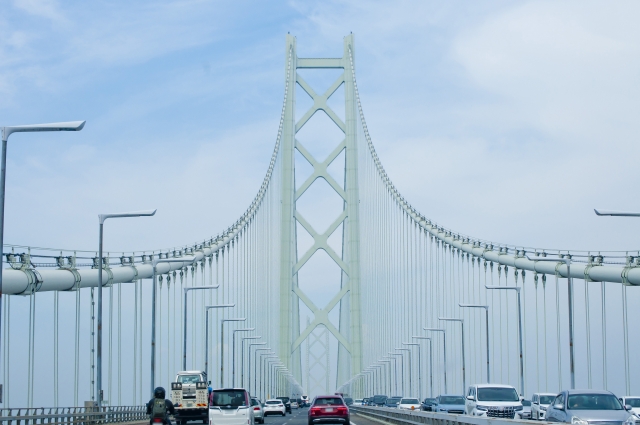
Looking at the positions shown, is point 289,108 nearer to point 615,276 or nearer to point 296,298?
point 296,298

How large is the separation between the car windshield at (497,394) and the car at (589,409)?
841 cm

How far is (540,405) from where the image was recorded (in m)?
40.9

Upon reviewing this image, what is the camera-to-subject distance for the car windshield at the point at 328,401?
3947 centimetres

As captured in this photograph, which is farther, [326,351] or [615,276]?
[326,351]

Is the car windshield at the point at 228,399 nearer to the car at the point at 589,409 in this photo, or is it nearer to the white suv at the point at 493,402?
the white suv at the point at 493,402

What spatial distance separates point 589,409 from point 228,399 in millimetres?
11788

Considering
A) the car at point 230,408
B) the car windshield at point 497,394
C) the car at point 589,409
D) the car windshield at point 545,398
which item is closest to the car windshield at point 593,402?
the car at point 589,409

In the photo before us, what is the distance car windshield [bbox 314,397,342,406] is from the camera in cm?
3947

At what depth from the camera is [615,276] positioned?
45469mm

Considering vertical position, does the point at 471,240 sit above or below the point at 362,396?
above

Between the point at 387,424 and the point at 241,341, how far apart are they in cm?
4144

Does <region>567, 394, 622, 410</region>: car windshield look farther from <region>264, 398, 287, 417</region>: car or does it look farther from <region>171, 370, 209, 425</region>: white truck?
<region>264, 398, 287, 417</region>: car

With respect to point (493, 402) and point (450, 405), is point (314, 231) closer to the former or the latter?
point (450, 405)

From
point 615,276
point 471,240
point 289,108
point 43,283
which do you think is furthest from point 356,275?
point 43,283
